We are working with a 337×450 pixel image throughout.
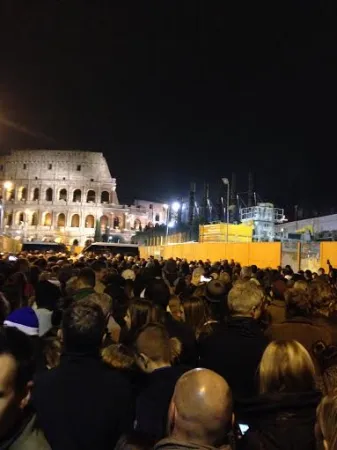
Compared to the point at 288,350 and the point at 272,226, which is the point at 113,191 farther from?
the point at 288,350

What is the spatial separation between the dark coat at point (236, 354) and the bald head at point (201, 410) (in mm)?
1835

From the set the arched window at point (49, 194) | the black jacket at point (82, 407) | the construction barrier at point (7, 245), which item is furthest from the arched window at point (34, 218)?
the black jacket at point (82, 407)

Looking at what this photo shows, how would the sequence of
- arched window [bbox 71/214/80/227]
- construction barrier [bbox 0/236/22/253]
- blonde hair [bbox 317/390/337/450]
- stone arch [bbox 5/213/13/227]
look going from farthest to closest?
stone arch [bbox 5/213/13/227] → arched window [bbox 71/214/80/227] → construction barrier [bbox 0/236/22/253] → blonde hair [bbox 317/390/337/450]

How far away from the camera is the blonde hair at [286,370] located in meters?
3.05

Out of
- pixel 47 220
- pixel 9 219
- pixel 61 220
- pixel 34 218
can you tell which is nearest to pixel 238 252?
pixel 61 220

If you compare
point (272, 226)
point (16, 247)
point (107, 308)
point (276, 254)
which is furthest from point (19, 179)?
point (107, 308)

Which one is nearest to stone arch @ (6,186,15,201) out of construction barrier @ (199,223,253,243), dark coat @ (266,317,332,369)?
construction barrier @ (199,223,253,243)

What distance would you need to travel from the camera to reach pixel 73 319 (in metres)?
3.51

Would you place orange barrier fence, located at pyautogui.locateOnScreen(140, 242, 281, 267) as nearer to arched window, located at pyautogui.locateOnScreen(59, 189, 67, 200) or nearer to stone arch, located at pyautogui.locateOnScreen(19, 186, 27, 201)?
arched window, located at pyautogui.locateOnScreen(59, 189, 67, 200)

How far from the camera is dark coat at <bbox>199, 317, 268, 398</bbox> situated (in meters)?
4.12

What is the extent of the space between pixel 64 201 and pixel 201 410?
115 metres

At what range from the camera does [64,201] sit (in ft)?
378

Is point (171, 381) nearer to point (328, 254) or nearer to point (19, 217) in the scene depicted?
point (328, 254)

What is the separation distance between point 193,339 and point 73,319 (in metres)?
1.50
